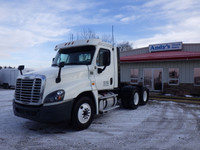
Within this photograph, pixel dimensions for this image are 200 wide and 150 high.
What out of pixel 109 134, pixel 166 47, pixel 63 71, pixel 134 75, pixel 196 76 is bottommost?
Result: pixel 109 134

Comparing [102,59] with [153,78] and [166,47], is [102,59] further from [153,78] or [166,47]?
[166,47]

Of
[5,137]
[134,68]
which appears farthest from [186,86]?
[5,137]

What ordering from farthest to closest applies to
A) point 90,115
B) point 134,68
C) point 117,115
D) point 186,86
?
point 134,68 → point 186,86 → point 117,115 → point 90,115

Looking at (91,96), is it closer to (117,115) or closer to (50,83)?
(50,83)

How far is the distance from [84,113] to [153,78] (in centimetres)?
1141

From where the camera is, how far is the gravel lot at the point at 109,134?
4.14 meters

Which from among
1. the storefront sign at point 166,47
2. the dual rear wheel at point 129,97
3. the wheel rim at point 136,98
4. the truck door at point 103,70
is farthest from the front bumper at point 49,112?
the storefront sign at point 166,47

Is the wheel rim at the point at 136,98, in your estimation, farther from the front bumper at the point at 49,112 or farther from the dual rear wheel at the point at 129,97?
the front bumper at the point at 49,112

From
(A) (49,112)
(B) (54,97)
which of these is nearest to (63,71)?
(B) (54,97)

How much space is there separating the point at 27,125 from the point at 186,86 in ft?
40.8

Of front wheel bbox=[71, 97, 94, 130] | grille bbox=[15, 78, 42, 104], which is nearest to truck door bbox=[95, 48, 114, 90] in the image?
front wheel bbox=[71, 97, 94, 130]

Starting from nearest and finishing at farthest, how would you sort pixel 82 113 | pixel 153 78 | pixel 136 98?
pixel 82 113 < pixel 136 98 < pixel 153 78

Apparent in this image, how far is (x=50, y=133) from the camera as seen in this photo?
5.05m

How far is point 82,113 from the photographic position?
5.19 m
